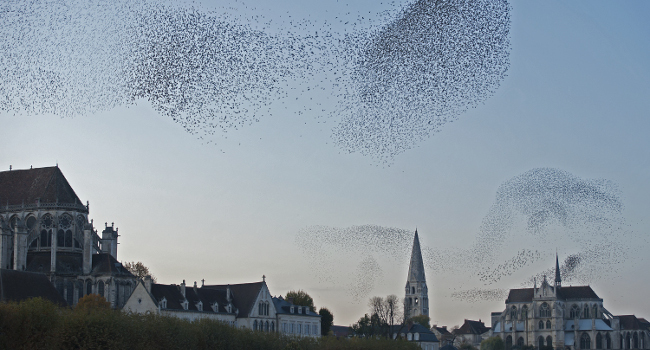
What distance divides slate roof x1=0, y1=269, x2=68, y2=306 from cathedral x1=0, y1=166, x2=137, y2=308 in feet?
37.2

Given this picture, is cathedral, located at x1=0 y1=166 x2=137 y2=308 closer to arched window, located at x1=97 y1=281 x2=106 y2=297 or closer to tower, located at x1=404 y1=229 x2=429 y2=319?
arched window, located at x1=97 y1=281 x2=106 y2=297

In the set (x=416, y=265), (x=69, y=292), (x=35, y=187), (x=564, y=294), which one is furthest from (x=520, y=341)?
(x=35, y=187)

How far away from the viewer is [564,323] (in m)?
158

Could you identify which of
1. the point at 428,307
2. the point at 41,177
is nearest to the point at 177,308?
the point at 41,177

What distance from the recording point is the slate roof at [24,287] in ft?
222

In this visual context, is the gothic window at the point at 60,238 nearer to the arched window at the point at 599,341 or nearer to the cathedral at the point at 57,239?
the cathedral at the point at 57,239

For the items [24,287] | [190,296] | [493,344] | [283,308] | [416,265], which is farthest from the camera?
[416,265]

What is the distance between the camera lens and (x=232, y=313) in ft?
263

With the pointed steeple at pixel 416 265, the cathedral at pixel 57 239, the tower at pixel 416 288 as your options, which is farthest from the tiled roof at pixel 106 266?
the pointed steeple at pixel 416 265

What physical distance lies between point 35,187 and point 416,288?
117 m

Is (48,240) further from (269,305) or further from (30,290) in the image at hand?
(269,305)

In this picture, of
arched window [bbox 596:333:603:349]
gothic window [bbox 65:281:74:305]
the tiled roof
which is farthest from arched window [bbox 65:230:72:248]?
arched window [bbox 596:333:603:349]

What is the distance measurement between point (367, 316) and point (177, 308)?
52.2 metres

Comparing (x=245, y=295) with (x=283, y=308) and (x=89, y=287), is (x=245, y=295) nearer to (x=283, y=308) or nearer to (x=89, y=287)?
(x=283, y=308)
